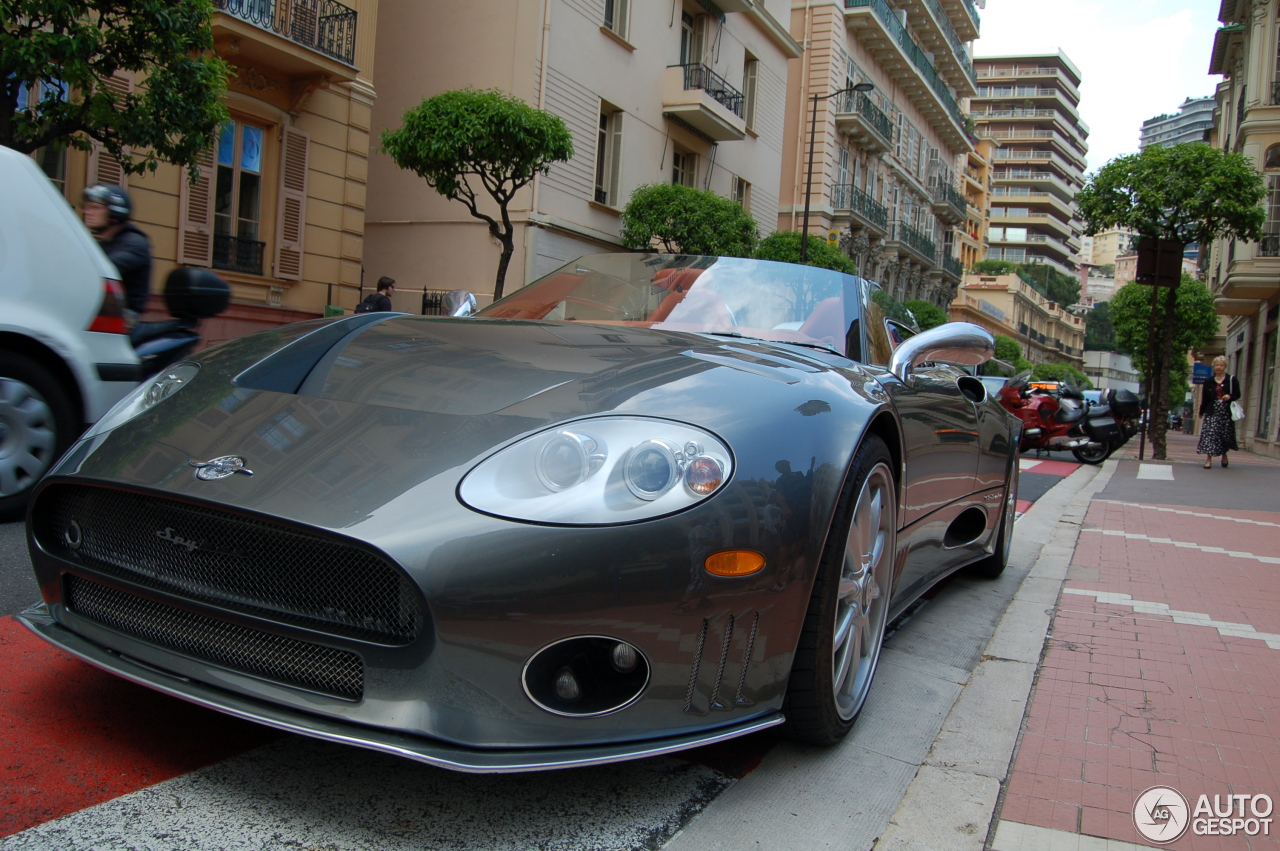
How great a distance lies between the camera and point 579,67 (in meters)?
19.9

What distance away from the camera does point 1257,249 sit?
21.8 meters

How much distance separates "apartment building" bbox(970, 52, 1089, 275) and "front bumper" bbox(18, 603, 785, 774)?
119 metres

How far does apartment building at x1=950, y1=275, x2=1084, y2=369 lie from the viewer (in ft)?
246

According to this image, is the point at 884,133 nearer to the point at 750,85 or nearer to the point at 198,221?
the point at 750,85

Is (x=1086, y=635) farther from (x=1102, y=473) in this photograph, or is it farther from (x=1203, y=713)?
(x=1102, y=473)

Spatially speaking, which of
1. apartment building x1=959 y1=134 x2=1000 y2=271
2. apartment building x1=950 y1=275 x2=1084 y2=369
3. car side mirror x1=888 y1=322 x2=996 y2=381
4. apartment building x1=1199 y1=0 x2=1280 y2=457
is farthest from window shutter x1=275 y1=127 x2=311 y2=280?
apartment building x1=959 y1=134 x2=1000 y2=271

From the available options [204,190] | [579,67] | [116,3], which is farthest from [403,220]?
[116,3]

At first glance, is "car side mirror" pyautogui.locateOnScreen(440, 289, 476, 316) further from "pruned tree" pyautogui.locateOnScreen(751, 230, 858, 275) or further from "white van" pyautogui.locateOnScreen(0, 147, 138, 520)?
"pruned tree" pyautogui.locateOnScreen(751, 230, 858, 275)

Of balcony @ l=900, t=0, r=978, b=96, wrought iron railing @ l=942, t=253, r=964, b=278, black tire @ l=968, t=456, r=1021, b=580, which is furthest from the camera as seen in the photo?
wrought iron railing @ l=942, t=253, r=964, b=278

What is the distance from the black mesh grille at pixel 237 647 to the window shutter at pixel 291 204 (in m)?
13.5

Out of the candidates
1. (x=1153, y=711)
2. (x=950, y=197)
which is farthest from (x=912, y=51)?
(x=1153, y=711)

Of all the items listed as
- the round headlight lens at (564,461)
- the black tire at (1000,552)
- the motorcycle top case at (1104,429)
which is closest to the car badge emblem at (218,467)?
the round headlight lens at (564,461)

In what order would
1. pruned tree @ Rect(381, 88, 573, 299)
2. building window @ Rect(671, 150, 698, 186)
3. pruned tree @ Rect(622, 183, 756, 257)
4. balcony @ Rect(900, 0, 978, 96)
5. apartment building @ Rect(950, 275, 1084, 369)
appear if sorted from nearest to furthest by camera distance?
pruned tree @ Rect(381, 88, 573, 299), pruned tree @ Rect(622, 183, 756, 257), building window @ Rect(671, 150, 698, 186), balcony @ Rect(900, 0, 978, 96), apartment building @ Rect(950, 275, 1084, 369)

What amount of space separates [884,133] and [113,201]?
3733cm
